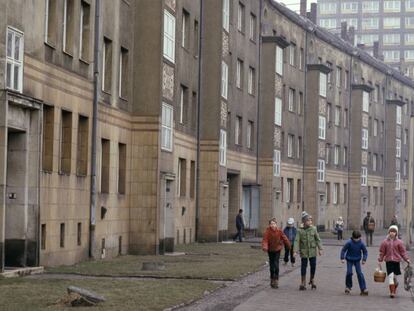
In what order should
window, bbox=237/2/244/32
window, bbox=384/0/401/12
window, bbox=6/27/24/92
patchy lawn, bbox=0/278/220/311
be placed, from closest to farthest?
1. patchy lawn, bbox=0/278/220/311
2. window, bbox=6/27/24/92
3. window, bbox=237/2/244/32
4. window, bbox=384/0/401/12

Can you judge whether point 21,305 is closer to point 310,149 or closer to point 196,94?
point 196,94

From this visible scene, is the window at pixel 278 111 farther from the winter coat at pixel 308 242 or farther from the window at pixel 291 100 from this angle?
the winter coat at pixel 308 242

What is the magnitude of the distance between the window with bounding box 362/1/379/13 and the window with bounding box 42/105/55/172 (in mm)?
147819

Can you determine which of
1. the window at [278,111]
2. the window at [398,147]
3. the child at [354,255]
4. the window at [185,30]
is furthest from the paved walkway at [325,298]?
the window at [398,147]

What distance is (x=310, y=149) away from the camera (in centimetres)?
7088

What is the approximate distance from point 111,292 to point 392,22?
153394 millimetres

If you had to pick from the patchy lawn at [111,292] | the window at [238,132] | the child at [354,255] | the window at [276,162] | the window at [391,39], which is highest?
the window at [391,39]

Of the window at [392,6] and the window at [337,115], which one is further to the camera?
the window at [392,6]

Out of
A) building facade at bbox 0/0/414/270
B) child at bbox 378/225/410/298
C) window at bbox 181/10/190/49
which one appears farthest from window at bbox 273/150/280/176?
child at bbox 378/225/410/298

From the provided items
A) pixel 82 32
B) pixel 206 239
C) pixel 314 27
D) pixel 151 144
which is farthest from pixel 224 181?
pixel 314 27

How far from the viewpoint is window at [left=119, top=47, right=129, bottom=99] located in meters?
33.9

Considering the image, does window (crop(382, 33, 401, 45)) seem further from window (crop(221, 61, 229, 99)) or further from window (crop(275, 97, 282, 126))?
window (crop(221, 61, 229, 99))

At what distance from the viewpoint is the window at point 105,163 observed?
32.3 metres

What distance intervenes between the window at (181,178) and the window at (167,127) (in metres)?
6.36
